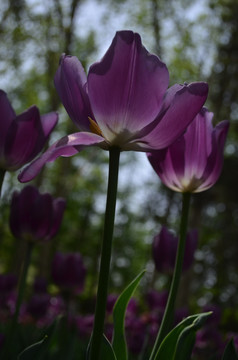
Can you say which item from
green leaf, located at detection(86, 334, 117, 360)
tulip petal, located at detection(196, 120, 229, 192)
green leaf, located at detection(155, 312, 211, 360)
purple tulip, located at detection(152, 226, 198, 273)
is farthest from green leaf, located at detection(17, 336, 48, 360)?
purple tulip, located at detection(152, 226, 198, 273)

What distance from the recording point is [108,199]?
0.78 m

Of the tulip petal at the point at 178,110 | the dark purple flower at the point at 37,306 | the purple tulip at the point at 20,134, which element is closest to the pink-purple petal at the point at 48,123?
the purple tulip at the point at 20,134

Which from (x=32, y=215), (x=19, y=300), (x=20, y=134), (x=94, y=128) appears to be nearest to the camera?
(x=94, y=128)

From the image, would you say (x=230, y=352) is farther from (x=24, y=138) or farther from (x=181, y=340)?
(x=24, y=138)

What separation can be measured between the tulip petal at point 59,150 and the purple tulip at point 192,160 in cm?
24

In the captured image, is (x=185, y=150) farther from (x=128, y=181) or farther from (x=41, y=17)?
(x=128, y=181)

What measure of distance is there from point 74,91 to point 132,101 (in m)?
0.11

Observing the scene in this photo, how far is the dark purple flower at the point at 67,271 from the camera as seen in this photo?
7.75ft

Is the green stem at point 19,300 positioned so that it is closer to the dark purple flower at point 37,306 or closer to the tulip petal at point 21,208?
the tulip petal at point 21,208

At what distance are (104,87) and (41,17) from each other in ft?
29.5

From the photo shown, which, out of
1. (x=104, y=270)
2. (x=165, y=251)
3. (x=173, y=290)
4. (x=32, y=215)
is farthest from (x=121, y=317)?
(x=165, y=251)

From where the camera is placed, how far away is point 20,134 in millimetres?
1064

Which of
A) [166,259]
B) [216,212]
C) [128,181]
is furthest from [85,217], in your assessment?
[166,259]

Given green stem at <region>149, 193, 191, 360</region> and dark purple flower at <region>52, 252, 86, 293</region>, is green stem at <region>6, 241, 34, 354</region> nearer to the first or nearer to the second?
green stem at <region>149, 193, 191, 360</region>
